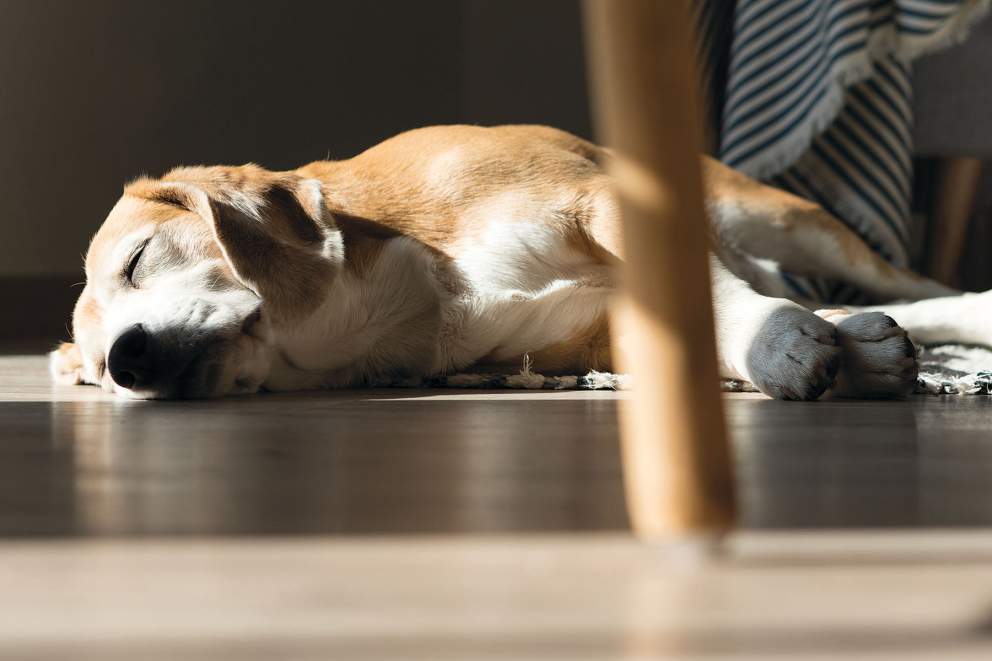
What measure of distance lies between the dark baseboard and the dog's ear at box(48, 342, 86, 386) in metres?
1.83

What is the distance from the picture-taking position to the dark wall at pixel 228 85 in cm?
386

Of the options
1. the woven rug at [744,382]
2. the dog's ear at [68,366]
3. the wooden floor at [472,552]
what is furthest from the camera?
the dog's ear at [68,366]

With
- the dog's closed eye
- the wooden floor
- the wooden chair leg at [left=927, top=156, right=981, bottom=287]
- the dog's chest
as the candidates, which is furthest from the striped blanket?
the wooden floor

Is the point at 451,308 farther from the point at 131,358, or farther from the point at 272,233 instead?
the point at 131,358

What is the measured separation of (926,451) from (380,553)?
0.58m

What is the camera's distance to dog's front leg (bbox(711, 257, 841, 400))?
1406 mm

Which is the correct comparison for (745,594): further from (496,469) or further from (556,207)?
(556,207)

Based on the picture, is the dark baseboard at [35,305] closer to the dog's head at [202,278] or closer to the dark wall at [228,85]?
the dark wall at [228,85]

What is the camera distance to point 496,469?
92cm

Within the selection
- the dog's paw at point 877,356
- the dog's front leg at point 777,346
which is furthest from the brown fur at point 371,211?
the dog's paw at point 877,356

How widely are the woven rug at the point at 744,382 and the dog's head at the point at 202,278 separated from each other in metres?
0.24

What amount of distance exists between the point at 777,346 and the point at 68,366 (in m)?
1.25

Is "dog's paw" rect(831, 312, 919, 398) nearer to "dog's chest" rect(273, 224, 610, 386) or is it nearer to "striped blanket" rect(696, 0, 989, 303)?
"dog's chest" rect(273, 224, 610, 386)

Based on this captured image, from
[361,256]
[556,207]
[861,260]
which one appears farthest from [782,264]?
[361,256]
